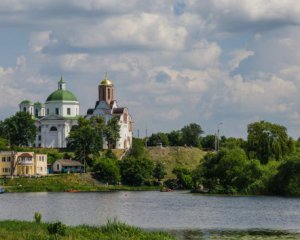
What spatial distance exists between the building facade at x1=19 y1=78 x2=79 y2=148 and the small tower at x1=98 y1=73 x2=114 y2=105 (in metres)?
5.48

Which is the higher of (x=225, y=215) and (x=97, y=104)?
(x=97, y=104)

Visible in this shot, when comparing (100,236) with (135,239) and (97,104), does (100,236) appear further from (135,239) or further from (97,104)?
(97,104)

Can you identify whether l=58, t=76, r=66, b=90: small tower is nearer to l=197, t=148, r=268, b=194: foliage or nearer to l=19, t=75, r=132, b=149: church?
l=19, t=75, r=132, b=149: church

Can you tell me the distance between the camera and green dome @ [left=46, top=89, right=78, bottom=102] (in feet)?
529

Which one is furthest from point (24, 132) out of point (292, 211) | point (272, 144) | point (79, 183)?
point (292, 211)

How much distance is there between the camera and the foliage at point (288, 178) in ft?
307

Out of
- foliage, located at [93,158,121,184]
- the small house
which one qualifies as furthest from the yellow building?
foliage, located at [93,158,121,184]

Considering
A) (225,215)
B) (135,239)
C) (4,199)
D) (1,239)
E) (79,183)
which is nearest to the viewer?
(1,239)

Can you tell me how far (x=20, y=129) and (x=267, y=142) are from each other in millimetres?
53321

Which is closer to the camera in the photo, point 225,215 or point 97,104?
point 225,215

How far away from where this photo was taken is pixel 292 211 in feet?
230

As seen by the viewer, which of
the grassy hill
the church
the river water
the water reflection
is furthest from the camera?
the church

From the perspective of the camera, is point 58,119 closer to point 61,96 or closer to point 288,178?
point 61,96

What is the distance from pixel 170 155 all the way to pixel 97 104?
19392 millimetres
